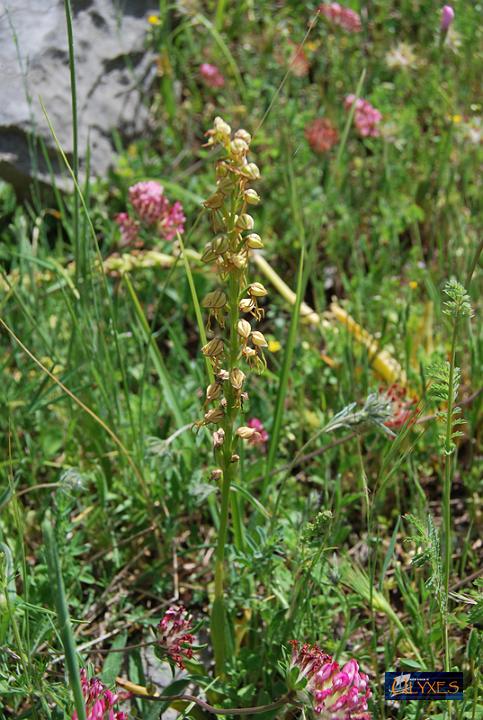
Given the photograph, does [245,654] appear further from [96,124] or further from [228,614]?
[96,124]

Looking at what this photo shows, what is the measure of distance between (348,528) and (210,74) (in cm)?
238

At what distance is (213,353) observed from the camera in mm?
1364

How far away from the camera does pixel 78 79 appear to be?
11.0ft

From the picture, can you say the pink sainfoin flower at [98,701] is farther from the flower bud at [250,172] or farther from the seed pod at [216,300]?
the flower bud at [250,172]

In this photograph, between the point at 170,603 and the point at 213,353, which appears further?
the point at 170,603

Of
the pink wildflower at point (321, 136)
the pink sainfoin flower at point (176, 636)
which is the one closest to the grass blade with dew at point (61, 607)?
the pink sainfoin flower at point (176, 636)

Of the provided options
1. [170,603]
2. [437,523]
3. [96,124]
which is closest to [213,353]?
[170,603]

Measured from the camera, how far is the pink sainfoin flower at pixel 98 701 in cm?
133

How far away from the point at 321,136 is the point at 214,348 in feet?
6.63

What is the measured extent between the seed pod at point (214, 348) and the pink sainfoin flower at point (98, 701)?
0.61 metres

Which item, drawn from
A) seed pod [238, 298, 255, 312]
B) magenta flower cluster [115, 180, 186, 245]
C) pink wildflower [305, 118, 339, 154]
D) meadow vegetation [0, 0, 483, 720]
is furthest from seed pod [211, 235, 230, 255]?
pink wildflower [305, 118, 339, 154]

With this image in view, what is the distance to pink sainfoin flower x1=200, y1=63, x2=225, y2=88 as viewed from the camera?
11.7ft

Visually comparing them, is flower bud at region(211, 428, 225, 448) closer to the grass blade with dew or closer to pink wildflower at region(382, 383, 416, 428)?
the grass blade with dew

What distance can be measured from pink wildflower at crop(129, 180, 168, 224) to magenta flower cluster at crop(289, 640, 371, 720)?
1.40 metres
